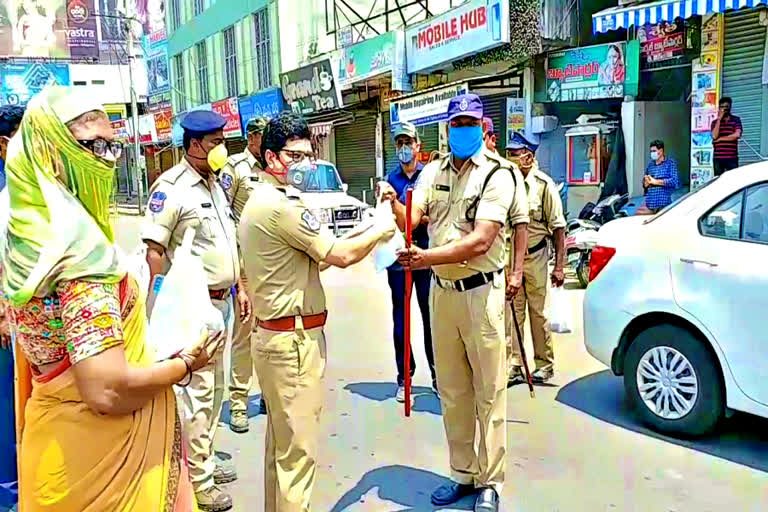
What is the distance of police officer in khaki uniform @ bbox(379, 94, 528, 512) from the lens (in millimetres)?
3727

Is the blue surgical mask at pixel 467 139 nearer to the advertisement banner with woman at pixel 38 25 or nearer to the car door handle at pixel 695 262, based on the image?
the car door handle at pixel 695 262

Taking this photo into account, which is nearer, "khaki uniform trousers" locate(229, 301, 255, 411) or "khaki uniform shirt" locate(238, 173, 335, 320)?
"khaki uniform shirt" locate(238, 173, 335, 320)

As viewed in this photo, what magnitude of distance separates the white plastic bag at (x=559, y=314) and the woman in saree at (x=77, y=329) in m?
4.20

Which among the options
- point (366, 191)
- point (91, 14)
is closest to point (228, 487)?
point (366, 191)

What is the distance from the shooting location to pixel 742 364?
4312 millimetres

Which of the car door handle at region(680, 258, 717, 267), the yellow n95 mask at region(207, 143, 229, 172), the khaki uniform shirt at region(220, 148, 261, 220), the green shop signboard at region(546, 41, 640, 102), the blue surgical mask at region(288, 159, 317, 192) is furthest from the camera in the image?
the green shop signboard at region(546, 41, 640, 102)

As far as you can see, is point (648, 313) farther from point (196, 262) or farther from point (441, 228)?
point (196, 262)

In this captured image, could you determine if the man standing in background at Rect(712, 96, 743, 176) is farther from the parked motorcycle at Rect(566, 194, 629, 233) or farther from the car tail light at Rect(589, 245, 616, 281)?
the car tail light at Rect(589, 245, 616, 281)

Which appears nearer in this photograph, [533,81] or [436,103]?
[533,81]

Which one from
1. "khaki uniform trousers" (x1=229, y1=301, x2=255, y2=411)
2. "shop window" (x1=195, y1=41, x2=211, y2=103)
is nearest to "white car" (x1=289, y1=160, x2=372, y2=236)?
"khaki uniform trousers" (x1=229, y1=301, x2=255, y2=411)

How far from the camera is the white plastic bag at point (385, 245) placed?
10.8ft

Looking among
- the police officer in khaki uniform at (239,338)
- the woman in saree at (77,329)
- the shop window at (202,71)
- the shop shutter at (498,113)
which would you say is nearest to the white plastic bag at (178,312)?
the woman in saree at (77,329)

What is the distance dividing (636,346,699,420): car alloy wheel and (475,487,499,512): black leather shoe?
5.03 feet

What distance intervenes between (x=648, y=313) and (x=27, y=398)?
12.6 feet
